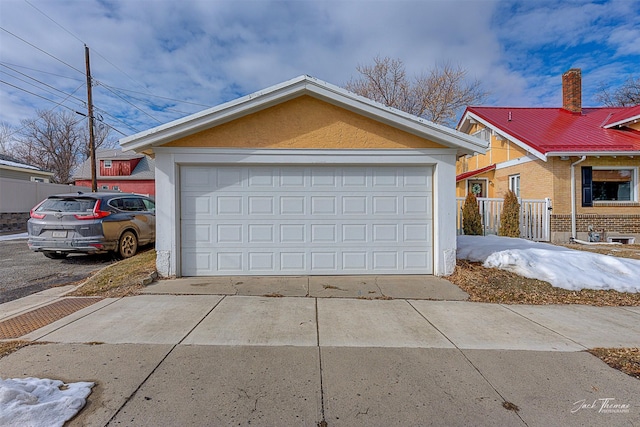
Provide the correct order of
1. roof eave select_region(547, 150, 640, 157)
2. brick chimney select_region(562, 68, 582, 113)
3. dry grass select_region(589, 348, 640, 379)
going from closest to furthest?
dry grass select_region(589, 348, 640, 379)
roof eave select_region(547, 150, 640, 157)
brick chimney select_region(562, 68, 582, 113)

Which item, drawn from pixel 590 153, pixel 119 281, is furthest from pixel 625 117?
pixel 119 281

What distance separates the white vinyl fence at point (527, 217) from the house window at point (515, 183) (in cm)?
197

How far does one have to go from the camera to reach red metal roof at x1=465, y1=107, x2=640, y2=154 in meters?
10.9

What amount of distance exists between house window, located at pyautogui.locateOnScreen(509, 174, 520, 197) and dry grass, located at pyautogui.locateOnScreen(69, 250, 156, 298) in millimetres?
13335

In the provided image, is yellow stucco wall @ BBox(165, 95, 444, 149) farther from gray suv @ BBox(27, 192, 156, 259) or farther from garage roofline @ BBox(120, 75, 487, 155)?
gray suv @ BBox(27, 192, 156, 259)

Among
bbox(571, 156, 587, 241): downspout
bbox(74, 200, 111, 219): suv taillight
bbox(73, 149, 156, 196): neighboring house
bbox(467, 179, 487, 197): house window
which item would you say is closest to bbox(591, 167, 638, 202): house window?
bbox(571, 156, 587, 241): downspout

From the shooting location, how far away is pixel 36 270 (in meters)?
7.28

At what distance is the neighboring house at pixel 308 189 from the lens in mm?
6277

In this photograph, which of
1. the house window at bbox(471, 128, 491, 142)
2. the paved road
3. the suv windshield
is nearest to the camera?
the paved road

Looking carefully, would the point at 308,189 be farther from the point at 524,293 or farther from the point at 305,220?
the point at 524,293

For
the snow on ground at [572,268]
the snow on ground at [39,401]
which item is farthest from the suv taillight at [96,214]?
the snow on ground at [572,268]

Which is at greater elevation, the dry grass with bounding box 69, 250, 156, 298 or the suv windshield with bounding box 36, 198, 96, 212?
the suv windshield with bounding box 36, 198, 96, 212

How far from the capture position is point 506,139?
44.8 feet

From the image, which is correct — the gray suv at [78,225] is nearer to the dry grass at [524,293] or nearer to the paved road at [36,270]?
the paved road at [36,270]
